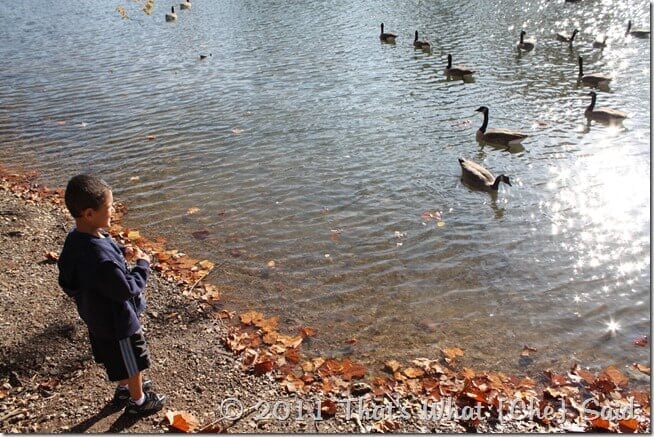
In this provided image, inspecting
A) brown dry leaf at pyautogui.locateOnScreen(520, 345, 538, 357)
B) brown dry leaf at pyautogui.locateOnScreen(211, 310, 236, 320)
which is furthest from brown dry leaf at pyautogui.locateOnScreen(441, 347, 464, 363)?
brown dry leaf at pyautogui.locateOnScreen(211, 310, 236, 320)

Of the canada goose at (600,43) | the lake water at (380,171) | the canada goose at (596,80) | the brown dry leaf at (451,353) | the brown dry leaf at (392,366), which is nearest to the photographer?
the brown dry leaf at (392,366)

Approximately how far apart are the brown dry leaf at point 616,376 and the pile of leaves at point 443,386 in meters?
0.01

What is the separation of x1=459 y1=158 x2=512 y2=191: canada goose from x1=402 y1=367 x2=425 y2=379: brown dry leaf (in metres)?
4.85

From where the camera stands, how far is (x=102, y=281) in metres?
3.72

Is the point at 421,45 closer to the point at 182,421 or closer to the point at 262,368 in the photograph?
the point at 262,368

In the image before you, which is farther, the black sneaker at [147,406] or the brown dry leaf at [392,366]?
the brown dry leaf at [392,366]

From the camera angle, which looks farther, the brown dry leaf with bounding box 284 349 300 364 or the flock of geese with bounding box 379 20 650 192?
the flock of geese with bounding box 379 20 650 192

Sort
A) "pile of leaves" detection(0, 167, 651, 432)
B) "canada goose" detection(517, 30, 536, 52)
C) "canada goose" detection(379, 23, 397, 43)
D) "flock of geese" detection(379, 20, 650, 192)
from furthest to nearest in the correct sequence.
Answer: "canada goose" detection(379, 23, 397, 43), "canada goose" detection(517, 30, 536, 52), "flock of geese" detection(379, 20, 650, 192), "pile of leaves" detection(0, 167, 651, 432)

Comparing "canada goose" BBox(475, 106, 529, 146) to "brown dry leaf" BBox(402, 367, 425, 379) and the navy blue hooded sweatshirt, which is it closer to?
"brown dry leaf" BBox(402, 367, 425, 379)

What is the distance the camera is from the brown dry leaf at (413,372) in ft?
17.5

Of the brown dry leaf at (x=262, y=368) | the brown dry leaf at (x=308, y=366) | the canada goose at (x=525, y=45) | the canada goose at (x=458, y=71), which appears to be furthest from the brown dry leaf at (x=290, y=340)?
the canada goose at (x=525, y=45)

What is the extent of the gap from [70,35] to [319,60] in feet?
45.2

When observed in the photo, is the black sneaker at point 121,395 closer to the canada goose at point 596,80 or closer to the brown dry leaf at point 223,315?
the brown dry leaf at point 223,315

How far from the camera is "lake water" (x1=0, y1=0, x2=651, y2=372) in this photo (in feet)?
21.1
